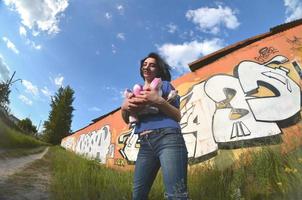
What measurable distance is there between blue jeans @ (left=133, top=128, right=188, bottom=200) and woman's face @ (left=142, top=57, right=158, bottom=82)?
57cm

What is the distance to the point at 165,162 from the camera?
2156 mm

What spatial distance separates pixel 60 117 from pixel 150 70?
4523 centimetres

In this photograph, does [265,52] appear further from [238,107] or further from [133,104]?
[133,104]

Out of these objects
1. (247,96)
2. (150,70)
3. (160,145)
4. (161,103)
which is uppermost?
(247,96)

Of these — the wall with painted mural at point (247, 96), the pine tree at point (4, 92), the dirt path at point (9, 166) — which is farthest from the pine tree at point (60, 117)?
the wall with painted mural at point (247, 96)

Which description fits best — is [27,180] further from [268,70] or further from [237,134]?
[268,70]

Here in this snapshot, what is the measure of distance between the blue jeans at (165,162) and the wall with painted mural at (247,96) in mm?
3022

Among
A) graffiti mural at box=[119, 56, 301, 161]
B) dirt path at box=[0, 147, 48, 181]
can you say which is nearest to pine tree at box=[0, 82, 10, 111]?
dirt path at box=[0, 147, 48, 181]

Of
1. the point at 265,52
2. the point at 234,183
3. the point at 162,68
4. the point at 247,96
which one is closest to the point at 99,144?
the point at 247,96

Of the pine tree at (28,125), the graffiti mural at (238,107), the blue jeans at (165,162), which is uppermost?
the pine tree at (28,125)

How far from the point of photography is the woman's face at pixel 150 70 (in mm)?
2678

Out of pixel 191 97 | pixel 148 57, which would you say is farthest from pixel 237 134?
pixel 148 57

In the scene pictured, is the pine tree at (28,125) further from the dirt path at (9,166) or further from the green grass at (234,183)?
the green grass at (234,183)

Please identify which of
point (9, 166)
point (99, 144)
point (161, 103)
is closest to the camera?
point (161, 103)
